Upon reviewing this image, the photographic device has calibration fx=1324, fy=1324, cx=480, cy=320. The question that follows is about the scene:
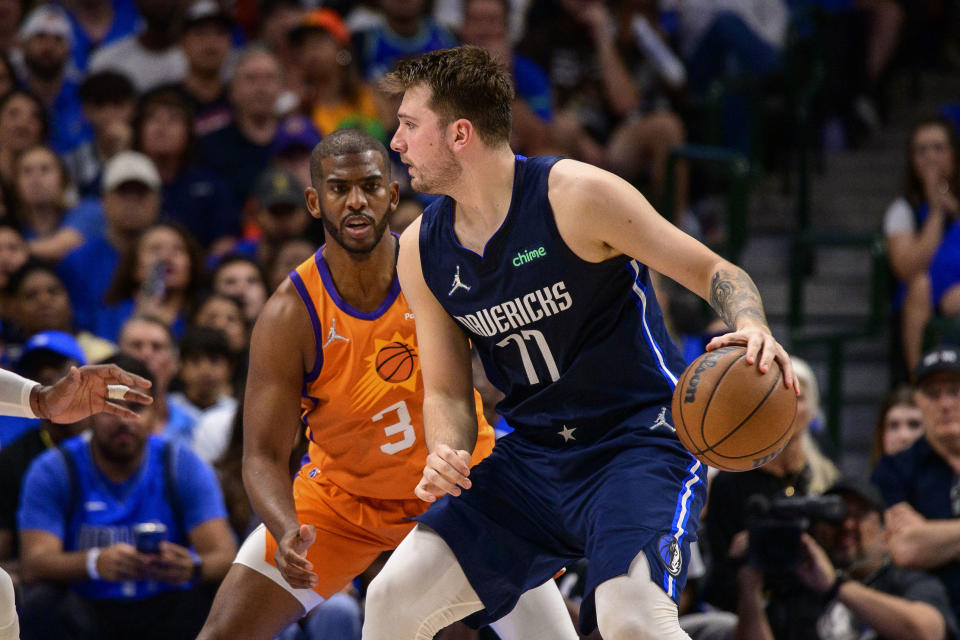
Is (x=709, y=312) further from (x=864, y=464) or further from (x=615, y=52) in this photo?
(x=615, y=52)

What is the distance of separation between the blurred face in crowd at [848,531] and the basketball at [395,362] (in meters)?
2.36

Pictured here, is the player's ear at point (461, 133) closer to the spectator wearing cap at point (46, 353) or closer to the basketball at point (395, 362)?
the basketball at point (395, 362)

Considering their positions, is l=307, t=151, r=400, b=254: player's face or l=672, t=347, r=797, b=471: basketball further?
l=307, t=151, r=400, b=254: player's face

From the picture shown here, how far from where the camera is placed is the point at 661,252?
3.81m

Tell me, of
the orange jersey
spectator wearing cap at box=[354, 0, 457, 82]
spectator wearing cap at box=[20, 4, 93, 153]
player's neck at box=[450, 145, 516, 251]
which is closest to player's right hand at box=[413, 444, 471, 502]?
player's neck at box=[450, 145, 516, 251]

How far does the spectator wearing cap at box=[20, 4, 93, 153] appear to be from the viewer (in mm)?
9320

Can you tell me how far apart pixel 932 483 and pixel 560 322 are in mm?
3074

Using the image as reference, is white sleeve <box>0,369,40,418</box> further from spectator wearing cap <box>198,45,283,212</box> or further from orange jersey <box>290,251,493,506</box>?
spectator wearing cap <box>198,45,283,212</box>

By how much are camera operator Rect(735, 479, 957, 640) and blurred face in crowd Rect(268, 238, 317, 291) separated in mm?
3353

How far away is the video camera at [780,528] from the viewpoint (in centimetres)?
554

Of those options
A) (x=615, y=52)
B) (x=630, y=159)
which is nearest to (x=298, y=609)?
(x=630, y=159)

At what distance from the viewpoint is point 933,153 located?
26.5 ft

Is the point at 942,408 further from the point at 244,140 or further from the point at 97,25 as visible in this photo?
the point at 97,25

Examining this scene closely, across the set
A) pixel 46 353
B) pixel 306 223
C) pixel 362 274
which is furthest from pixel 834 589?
pixel 306 223
